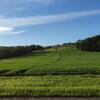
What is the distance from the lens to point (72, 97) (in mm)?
22219

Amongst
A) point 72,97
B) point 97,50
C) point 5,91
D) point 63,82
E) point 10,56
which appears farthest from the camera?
point 10,56

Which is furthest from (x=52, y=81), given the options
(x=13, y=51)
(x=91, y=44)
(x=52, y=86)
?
(x=13, y=51)

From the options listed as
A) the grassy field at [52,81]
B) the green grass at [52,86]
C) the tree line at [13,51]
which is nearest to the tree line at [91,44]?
the tree line at [13,51]

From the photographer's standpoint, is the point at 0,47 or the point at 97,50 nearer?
the point at 97,50

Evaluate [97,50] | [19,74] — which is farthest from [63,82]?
[97,50]

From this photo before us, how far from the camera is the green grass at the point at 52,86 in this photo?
23.1 metres

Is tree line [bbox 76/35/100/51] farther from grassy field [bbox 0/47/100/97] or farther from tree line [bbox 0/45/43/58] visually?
grassy field [bbox 0/47/100/97]

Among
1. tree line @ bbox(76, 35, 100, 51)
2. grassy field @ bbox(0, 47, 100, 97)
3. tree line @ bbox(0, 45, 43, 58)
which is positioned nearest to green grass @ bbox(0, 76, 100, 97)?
grassy field @ bbox(0, 47, 100, 97)

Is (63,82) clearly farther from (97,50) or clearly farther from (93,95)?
(97,50)

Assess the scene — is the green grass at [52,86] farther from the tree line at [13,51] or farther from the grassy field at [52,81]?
the tree line at [13,51]

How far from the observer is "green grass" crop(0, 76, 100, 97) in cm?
2314

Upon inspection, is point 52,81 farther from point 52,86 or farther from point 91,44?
point 91,44

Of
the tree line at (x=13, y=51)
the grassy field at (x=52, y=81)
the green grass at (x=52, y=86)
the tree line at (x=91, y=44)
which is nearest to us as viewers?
the green grass at (x=52, y=86)

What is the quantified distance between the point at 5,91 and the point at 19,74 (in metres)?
9.28
